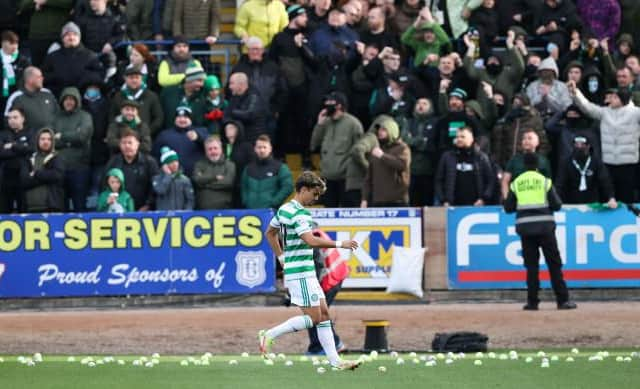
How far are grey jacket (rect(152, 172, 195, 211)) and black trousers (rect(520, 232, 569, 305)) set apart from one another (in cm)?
512

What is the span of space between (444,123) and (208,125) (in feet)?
12.6

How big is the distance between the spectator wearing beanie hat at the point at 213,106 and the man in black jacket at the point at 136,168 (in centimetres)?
143

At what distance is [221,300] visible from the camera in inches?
896

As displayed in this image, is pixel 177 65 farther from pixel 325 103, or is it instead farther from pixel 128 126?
pixel 325 103

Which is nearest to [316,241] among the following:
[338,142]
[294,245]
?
[294,245]

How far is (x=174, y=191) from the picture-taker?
75.8 feet

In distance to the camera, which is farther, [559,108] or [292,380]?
[559,108]

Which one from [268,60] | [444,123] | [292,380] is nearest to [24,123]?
[268,60]

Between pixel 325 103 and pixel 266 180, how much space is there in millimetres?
1569

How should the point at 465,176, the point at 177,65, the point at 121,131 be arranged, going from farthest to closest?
the point at 177,65, the point at 121,131, the point at 465,176

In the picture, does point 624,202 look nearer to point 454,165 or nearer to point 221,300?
point 454,165

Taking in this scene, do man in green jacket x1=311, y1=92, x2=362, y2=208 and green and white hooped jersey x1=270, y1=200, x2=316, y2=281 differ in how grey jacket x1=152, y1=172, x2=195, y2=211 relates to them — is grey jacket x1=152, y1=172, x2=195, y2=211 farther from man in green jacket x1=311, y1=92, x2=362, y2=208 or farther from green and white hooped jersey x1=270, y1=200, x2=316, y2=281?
green and white hooped jersey x1=270, y1=200, x2=316, y2=281

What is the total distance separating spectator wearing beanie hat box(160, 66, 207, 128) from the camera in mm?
24625

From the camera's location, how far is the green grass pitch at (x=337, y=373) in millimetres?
14297
